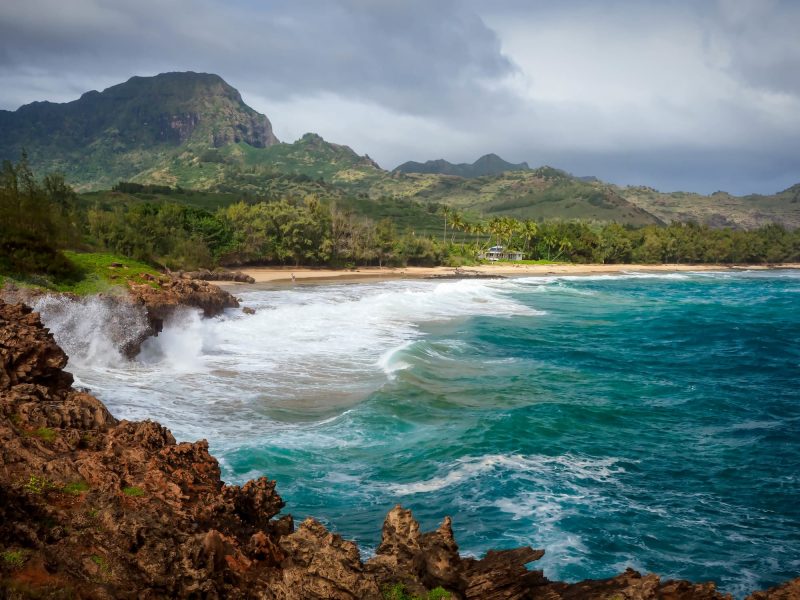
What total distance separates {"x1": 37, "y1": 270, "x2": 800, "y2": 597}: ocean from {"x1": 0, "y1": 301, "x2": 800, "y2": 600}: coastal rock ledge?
2856mm

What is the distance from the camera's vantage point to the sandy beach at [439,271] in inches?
2514

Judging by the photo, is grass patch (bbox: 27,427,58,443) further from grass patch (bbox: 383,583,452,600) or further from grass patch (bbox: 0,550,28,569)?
grass patch (bbox: 383,583,452,600)

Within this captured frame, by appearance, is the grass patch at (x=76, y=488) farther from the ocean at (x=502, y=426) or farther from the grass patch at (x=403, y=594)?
the ocean at (x=502, y=426)

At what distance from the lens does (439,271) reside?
83.0 meters

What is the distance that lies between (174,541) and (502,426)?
1099cm

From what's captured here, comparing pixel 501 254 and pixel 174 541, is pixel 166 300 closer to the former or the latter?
pixel 174 541

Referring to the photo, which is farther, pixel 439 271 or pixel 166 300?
pixel 439 271

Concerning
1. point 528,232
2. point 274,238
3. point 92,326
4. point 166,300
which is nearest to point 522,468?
point 92,326

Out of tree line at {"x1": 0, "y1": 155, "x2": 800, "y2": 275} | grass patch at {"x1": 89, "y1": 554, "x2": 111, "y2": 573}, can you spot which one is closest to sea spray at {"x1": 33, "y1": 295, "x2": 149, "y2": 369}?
tree line at {"x1": 0, "y1": 155, "x2": 800, "y2": 275}

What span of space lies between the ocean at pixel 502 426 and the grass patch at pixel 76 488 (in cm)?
463

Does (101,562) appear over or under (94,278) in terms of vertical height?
under

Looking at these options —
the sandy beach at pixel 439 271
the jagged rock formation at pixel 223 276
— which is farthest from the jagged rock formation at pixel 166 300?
the sandy beach at pixel 439 271

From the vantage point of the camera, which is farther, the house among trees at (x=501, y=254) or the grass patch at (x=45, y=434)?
the house among trees at (x=501, y=254)

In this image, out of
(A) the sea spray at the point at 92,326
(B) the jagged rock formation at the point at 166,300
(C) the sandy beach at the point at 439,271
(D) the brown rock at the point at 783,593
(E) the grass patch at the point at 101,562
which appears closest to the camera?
(E) the grass patch at the point at 101,562
